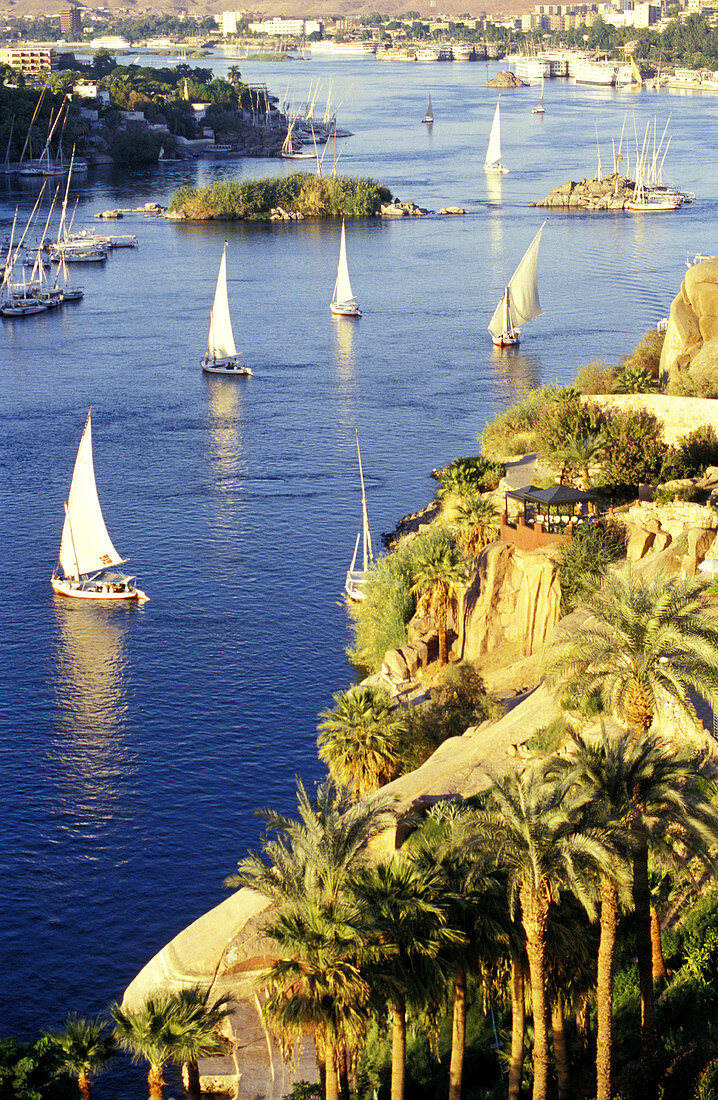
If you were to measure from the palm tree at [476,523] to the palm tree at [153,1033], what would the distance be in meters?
23.7

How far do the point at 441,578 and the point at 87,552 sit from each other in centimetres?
1898

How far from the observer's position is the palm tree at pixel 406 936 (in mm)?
22719

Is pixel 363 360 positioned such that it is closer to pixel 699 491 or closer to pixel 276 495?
pixel 276 495

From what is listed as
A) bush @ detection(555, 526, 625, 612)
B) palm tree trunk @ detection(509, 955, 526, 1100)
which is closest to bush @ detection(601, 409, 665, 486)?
bush @ detection(555, 526, 625, 612)

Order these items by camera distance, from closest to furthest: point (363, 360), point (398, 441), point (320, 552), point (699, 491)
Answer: point (699, 491) → point (320, 552) → point (398, 441) → point (363, 360)

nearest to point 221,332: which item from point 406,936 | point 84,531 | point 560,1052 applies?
point 84,531

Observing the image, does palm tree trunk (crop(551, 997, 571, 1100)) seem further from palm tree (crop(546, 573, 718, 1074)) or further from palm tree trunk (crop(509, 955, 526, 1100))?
palm tree (crop(546, 573, 718, 1074))

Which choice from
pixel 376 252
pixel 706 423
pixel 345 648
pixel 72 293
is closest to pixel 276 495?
pixel 345 648

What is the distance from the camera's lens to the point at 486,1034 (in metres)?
28.8

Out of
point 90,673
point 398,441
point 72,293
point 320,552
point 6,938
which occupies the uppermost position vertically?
point 72,293

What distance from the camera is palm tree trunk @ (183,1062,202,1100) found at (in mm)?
28672

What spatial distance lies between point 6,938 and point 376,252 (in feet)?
334

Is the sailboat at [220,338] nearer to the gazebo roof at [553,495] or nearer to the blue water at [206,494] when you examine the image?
the blue water at [206,494]

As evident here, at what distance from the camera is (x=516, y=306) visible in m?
96.0
